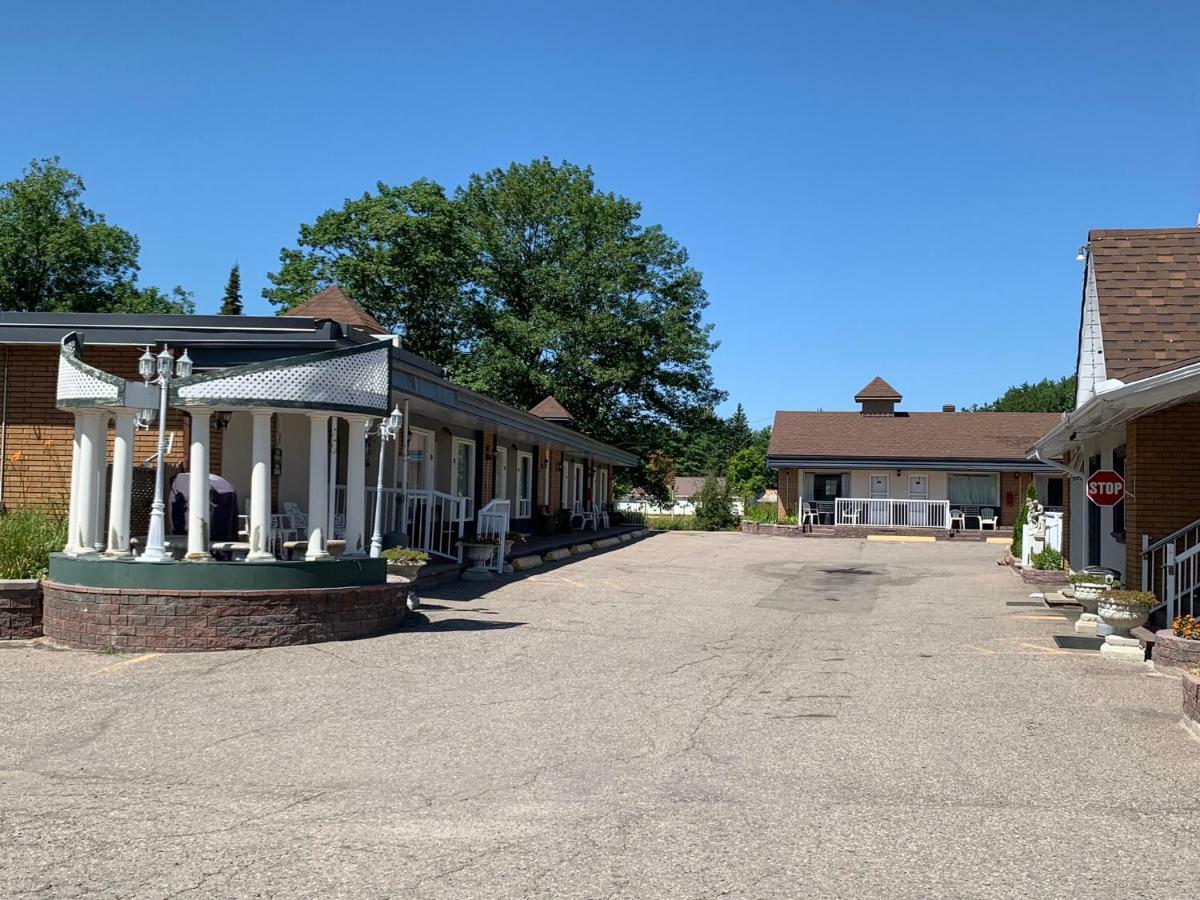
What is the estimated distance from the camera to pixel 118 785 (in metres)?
6.26

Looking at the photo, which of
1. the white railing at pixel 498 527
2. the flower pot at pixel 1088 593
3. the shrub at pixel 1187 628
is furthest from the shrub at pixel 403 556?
the shrub at pixel 1187 628

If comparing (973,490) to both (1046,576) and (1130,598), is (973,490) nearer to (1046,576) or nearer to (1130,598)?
(1046,576)

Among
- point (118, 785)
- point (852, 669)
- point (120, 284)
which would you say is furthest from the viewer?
point (120, 284)

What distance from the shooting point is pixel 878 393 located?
159ft

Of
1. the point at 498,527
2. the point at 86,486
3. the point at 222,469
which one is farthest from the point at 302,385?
the point at 498,527

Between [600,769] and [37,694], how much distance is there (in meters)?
5.00

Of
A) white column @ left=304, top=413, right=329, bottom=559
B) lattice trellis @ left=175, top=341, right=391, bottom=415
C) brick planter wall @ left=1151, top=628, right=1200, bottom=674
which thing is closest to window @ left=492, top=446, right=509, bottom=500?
white column @ left=304, top=413, right=329, bottom=559

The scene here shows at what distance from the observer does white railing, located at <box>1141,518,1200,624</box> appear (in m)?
11.4

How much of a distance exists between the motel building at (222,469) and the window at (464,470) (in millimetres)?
1261

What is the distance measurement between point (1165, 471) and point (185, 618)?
431 inches

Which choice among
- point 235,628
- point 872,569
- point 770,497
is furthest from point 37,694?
point 770,497

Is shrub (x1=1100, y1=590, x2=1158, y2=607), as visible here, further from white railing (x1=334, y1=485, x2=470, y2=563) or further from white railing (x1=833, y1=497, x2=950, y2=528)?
white railing (x1=833, y1=497, x2=950, y2=528)

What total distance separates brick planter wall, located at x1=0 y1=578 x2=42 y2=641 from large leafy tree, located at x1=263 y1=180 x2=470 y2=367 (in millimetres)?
37005

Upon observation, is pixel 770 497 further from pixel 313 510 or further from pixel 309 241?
pixel 313 510
